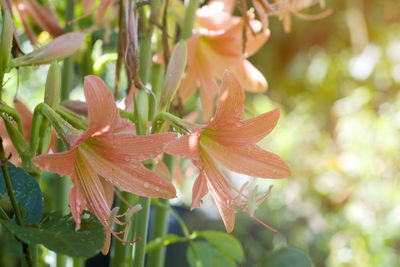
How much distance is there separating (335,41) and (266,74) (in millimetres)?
420

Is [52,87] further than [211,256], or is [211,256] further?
[211,256]

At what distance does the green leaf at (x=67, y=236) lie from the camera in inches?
11.2

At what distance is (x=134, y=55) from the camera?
0.37 m

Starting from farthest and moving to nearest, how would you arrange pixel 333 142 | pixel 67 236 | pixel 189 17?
pixel 333 142, pixel 189 17, pixel 67 236

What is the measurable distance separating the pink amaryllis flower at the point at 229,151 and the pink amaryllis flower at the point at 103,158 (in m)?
0.03

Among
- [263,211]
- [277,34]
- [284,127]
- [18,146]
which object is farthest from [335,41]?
[18,146]

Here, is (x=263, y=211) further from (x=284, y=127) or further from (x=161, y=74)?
(x=161, y=74)

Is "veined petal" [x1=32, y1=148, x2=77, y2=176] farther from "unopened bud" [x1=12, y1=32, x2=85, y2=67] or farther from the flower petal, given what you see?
the flower petal

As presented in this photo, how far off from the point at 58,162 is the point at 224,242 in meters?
0.24

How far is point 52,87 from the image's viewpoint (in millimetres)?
335

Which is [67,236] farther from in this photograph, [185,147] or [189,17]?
[189,17]

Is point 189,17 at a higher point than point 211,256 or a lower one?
higher

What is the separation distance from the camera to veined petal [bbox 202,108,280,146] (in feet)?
1.14

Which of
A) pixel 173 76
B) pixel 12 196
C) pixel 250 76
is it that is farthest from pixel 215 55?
pixel 12 196
